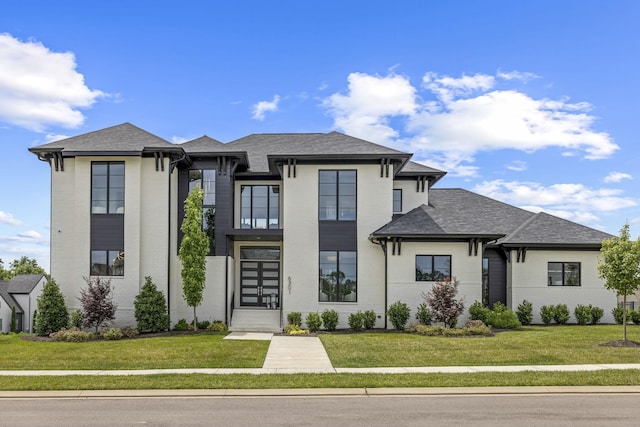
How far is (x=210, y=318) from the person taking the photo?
84.5 feet

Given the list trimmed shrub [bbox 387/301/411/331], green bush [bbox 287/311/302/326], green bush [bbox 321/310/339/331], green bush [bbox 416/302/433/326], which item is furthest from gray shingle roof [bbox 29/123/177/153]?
green bush [bbox 416/302/433/326]

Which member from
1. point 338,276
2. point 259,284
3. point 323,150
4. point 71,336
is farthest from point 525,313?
point 71,336

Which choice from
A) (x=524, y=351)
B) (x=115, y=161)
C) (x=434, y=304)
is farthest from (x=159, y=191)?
(x=524, y=351)

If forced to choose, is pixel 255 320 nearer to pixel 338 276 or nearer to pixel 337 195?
pixel 338 276

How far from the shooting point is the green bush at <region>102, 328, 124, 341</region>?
22.4 m

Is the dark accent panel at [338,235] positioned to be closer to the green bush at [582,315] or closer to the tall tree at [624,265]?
the tall tree at [624,265]

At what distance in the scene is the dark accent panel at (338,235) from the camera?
25625 mm

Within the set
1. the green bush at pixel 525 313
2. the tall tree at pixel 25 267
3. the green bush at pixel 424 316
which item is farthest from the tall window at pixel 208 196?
the tall tree at pixel 25 267

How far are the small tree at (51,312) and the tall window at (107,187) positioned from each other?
390 cm

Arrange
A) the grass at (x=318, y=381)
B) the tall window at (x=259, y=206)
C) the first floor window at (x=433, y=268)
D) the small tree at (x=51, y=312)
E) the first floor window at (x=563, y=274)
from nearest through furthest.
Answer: the grass at (x=318, y=381) < the small tree at (x=51, y=312) < the first floor window at (x=433, y=268) < the first floor window at (x=563, y=274) < the tall window at (x=259, y=206)

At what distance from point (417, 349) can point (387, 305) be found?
21.1 ft

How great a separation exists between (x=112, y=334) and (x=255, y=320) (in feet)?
21.2

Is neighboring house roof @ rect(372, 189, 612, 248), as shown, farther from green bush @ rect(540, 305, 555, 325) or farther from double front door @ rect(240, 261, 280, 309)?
double front door @ rect(240, 261, 280, 309)

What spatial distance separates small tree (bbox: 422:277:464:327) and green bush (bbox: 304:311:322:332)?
4957 mm
